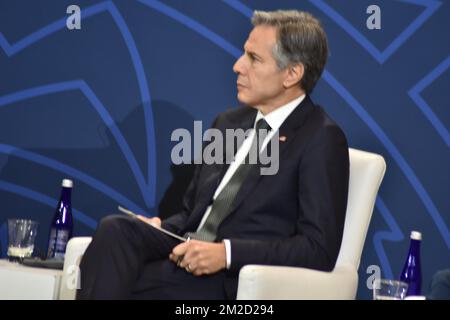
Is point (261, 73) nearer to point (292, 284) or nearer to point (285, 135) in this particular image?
point (285, 135)

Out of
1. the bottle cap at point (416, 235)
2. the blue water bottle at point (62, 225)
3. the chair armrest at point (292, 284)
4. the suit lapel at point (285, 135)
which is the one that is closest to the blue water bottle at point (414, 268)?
the bottle cap at point (416, 235)

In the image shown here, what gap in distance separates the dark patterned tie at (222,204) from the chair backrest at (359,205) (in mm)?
373

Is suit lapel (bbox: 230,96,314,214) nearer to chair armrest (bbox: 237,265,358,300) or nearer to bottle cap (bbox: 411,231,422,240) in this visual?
chair armrest (bbox: 237,265,358,300)

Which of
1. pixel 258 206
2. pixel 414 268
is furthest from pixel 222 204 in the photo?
pixel 414 268

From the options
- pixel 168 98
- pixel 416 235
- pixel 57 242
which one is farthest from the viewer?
pixel 168 98

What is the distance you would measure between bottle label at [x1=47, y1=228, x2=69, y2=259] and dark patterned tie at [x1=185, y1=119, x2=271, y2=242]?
2.69 feet

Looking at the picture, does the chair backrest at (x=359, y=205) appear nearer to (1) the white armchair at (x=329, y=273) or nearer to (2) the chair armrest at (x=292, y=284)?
(1) the white armchair at (x=329, y=273)

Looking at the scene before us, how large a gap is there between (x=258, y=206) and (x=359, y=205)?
1.27ft

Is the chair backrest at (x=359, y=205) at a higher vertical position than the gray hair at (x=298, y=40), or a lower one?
lower

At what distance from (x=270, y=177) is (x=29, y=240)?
1.07 m

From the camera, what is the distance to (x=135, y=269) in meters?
2.73

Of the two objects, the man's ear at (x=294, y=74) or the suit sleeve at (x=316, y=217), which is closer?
the suit sleeve at (x=316, y=217)

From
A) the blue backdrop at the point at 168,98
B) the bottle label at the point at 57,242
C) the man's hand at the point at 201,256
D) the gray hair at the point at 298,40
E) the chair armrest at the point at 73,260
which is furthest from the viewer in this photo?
the bottle label at the point at 57,242

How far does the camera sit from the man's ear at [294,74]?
3.07m
